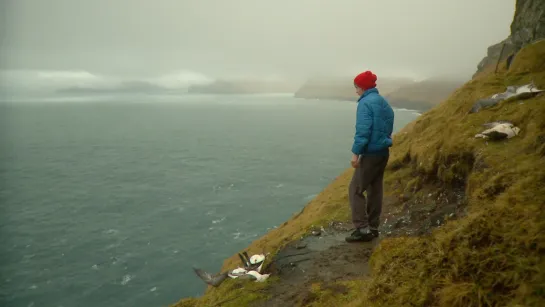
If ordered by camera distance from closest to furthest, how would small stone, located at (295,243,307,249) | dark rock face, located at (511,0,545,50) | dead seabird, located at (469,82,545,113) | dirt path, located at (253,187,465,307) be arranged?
dirt path, located at (253,187,465,307) → small stone, located at (295,243,307,249) → dead seabird, located at (469,82,545,113) → dark rock face, located at (511,0,545,50)

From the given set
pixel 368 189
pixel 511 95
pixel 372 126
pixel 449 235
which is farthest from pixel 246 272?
pixel 511 95

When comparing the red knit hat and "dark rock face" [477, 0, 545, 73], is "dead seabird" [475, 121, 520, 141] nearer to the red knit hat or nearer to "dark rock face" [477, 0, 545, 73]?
the red knit hat

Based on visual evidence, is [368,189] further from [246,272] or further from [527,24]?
[527,24]

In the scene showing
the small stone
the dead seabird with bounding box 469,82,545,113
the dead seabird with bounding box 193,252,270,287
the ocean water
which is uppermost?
the dead seabird with bounding box 469,82,545,113

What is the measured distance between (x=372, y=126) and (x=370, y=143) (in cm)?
43

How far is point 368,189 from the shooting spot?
29.4 feet

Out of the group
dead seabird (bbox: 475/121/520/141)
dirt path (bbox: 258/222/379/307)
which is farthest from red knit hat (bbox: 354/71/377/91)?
dirt path (bbox: 258/222/379/307)

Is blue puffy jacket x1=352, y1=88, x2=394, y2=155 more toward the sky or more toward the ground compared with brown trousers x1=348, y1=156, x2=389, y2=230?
more toward the sky

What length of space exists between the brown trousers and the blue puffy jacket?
0.36 m

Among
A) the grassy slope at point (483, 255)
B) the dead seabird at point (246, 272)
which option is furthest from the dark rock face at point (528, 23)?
the dead seabird at point (246, 272)

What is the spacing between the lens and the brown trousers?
28.0 ft

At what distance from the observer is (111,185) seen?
74938mm

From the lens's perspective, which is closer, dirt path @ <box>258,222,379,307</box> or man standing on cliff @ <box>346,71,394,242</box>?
dirt path @ <box>258,222,379,307</box>

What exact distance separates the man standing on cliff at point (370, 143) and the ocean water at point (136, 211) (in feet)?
108
